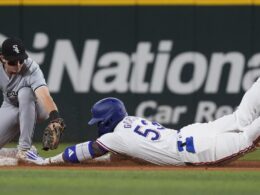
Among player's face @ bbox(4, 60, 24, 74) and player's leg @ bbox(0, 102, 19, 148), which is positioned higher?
player's face @ bbox(4, 60, 24, 74)

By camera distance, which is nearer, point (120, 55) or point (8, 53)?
point (8, 53)

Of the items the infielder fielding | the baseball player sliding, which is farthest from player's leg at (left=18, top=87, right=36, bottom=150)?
the infielder fielding

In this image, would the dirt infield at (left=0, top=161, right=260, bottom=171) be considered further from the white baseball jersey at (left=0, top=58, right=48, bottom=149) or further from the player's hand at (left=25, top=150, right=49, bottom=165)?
the white baseball jersey at (left=0, top=58, right=48, bottom=149)

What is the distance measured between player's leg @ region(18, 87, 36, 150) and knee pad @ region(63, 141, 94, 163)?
0.55 m

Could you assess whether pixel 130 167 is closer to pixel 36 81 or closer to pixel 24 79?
pixel 36 81

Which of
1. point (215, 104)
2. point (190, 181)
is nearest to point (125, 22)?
point (215, 104)

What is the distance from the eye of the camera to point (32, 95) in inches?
332

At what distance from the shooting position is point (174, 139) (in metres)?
7.81

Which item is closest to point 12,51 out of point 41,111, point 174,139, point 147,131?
point 41,111

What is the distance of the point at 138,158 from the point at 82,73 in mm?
3812

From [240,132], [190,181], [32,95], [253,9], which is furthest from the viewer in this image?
[253,9]

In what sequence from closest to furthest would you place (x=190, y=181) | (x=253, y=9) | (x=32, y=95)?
(x=190, y=181)
(x=32, y=95)
(x=253, y=9)

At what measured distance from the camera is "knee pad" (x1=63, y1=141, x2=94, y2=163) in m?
7.88

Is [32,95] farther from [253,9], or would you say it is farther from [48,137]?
[253,9]
